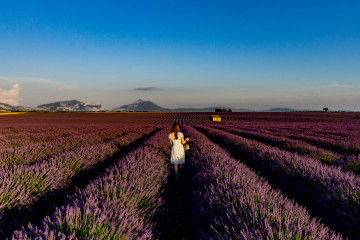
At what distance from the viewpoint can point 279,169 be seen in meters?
4.73

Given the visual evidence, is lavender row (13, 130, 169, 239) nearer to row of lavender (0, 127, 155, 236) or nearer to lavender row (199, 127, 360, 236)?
row of lavender (0, 127, 155, 236)

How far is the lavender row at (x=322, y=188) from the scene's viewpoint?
2.61 meters

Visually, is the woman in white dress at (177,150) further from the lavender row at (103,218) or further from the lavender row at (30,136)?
the lavender row at (30,136)

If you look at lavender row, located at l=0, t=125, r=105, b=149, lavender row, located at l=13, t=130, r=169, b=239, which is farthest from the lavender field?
lavender row, located at l=0, t=125, r=105, b=149

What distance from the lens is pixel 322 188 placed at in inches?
131

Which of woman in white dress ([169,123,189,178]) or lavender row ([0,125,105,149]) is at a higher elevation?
woman in white dress ([169,123,189,178])

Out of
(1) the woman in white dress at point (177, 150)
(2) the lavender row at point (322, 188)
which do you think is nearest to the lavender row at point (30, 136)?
(1) the woman in white dress at point (177, 150)

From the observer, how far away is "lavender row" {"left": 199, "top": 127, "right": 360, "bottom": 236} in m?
2.61

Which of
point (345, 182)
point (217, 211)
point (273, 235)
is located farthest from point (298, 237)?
point (345, 182)

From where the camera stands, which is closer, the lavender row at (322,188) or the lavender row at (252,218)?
the lavender row at (252,218)

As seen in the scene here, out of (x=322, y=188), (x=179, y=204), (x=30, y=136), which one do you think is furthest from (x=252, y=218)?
(x=30, y=136)

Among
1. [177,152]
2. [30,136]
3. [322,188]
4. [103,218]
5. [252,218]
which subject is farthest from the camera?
[30,136]

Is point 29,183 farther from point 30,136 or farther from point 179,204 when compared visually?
point 30,136

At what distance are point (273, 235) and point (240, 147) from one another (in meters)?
6.51
